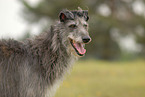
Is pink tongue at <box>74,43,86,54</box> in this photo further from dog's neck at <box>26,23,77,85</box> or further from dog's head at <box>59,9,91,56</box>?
dog's neck at <box>26,23,77,85</box>

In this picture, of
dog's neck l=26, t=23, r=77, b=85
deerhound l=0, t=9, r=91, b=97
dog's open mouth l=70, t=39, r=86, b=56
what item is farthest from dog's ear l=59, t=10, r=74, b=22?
dog's open mouth l=70, t=39, r=86, b=56

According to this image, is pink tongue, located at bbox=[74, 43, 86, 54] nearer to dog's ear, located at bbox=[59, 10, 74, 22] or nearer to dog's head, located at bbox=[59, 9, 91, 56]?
dog's head, located at bbox=[59, 9, 91, 56]

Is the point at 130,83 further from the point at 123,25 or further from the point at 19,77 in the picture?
the point at 123,25

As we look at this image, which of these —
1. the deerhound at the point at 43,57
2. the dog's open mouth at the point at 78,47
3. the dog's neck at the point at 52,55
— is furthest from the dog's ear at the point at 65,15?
the dog's open mouth at the point at 78,47

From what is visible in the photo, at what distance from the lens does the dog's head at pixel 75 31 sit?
215 inches

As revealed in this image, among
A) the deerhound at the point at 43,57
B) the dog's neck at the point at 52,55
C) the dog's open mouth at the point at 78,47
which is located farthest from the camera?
the dog's neck at the point at 52,55

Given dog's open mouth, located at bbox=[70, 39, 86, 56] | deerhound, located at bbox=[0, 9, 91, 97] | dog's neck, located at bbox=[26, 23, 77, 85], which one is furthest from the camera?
dog's neck, located at bbox=[26, 23, 77, 85]

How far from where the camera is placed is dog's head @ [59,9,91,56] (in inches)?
215

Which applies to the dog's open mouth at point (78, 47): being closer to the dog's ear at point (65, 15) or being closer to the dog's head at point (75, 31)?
the dog's head at point (75, 31)

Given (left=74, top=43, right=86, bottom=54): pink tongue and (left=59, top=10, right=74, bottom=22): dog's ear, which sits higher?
(left=59, top=10, right=74, bottom=22): dog's ear

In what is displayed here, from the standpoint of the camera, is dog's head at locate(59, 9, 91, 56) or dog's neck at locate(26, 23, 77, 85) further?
dog's neck at locate(26, 23, 77, 85)

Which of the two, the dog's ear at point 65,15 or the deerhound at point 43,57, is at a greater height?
the dog's ear at point 65,15

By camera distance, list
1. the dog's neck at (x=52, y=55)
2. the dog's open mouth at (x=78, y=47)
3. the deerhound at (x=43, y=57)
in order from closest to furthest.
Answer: the deerhound at (x=43, y=57) < the dog's open mouth at (x=78, y=47) < the dog's neck at (x=52, y=55)

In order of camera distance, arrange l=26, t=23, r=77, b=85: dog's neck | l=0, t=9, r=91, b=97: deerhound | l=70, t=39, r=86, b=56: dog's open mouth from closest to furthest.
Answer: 1. l=0, t=9, r=91, b=97: deerhound
2. l=70, t=39, r=86, b=56: dog's open mouth
3. l=26, t=23, r=77, b=85: dog's neck
